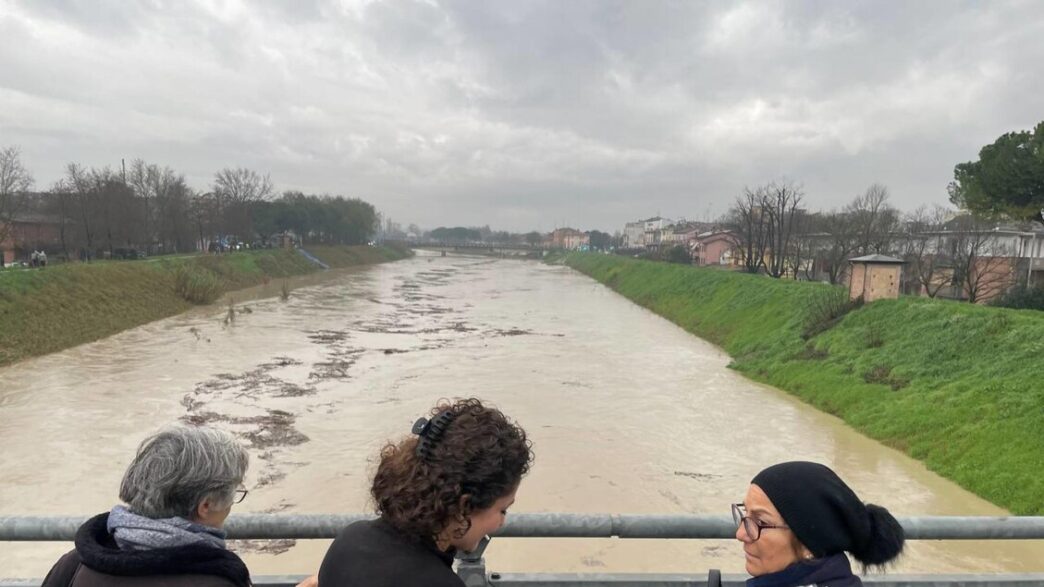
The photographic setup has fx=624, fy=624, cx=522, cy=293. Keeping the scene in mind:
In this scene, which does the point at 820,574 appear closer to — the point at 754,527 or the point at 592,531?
the point at 754,527

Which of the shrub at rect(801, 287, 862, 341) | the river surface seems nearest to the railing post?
the river surface

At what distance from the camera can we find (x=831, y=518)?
1570mm

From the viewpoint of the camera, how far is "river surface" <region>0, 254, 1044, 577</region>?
7.45m

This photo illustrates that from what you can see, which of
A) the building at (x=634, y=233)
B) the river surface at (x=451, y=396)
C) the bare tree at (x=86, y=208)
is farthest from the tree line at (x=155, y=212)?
the building at (x=634, y=233)

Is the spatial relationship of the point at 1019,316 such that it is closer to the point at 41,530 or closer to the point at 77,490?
the point at 41,530

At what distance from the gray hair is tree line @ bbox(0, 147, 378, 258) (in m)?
32.3

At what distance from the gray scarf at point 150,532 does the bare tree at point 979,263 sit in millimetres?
28973

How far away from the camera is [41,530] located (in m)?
2.01

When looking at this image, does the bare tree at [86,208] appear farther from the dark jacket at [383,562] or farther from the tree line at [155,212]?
the dark jacket at [383,562]

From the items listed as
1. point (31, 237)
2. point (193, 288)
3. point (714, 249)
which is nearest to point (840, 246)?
point (714, 249)

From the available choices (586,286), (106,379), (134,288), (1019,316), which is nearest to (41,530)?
(106,379)

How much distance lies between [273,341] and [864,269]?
18623mm

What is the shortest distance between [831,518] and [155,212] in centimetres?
5245

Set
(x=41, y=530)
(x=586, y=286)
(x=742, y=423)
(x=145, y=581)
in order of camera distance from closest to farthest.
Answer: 1. (x=145, y=581)
2. (x=41, y=530)
3. (x=742, y=423)
4. (x=586, y=286)
